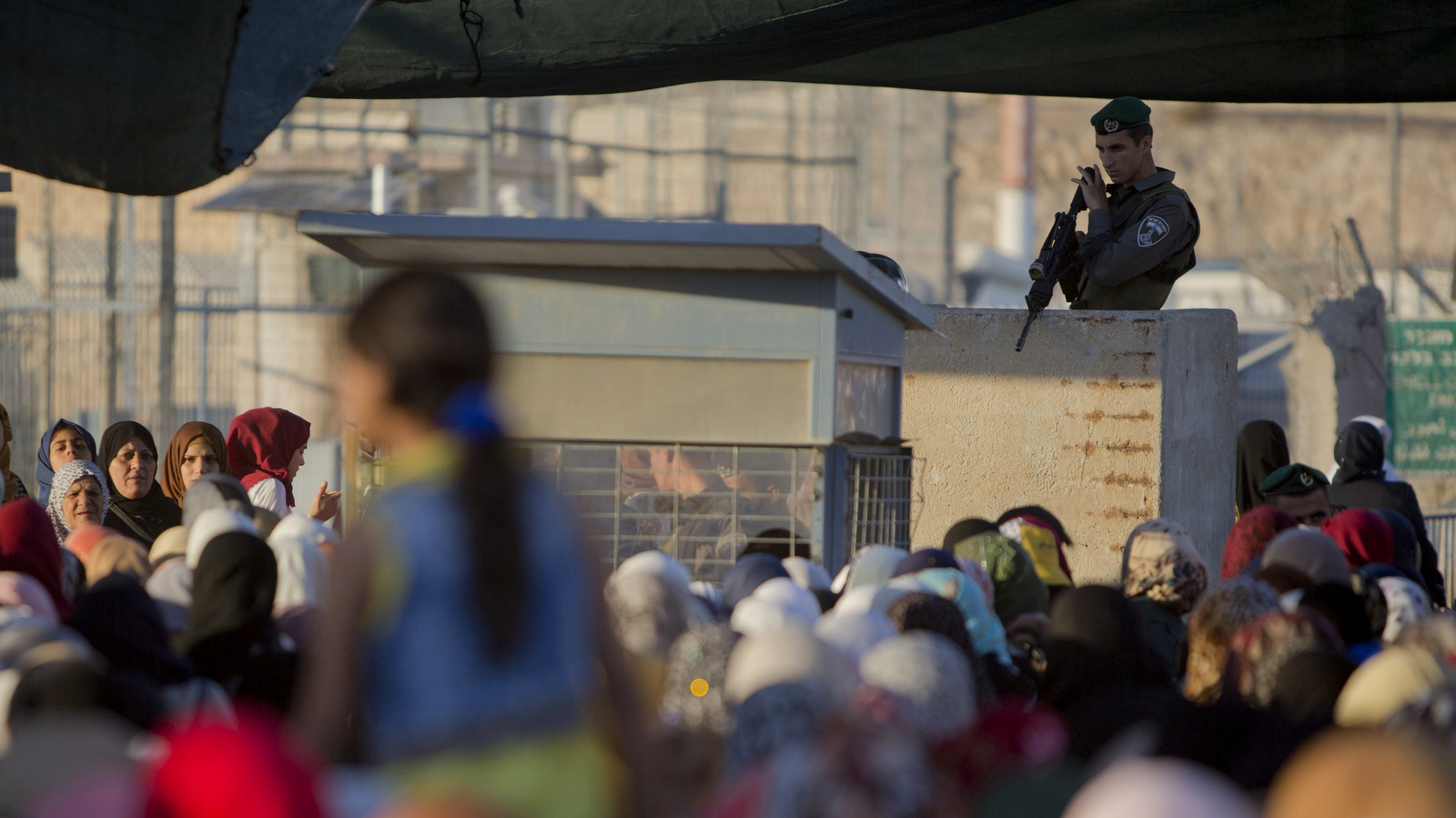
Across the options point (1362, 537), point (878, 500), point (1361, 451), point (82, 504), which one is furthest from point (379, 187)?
point (1362, 537)

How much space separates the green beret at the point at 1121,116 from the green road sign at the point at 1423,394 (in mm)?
12066

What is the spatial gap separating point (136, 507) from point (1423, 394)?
14471 millimetres

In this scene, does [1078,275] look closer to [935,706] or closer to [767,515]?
[767,515]

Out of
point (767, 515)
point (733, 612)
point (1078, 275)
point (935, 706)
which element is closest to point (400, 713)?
point (935, 706)

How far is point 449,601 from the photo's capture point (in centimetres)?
169

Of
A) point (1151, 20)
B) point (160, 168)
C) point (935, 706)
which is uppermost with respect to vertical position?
point (1151, 20)

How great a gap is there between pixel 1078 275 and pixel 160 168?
3103 mm

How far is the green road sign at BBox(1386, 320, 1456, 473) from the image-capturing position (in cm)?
1581

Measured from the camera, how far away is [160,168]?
338cm

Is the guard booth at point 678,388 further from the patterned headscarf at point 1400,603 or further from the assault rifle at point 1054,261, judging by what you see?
the assault rifle at point 1054,261

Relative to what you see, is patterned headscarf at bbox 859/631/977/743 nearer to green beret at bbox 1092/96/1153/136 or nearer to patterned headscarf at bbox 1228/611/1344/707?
patterned headscarf at bbox 1228/611/1344/707

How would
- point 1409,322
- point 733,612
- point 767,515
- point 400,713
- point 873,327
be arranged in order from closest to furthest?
1. point 400,713
2. point 733,612
3. point 767,515
4. point 873,327
5. point 1409,322

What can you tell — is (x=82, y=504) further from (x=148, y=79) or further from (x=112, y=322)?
(x=112, y=322)

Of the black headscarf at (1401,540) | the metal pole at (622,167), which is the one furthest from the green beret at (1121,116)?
the metal pole at (622,167)
